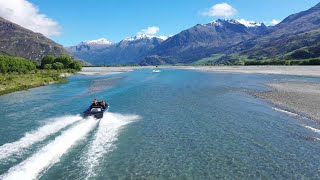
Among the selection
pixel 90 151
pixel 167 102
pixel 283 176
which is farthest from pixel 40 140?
pixel 167 102

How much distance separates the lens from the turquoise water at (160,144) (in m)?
27.7

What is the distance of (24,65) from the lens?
171m

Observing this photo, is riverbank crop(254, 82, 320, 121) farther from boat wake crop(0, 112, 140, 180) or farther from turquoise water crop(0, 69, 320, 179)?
boat wake crop(0, 112, 140, 180)

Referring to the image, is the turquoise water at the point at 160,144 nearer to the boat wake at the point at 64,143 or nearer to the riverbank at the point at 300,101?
the boat wake at the point at 64,143

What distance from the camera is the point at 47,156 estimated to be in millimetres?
30688

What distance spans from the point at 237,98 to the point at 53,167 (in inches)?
1998

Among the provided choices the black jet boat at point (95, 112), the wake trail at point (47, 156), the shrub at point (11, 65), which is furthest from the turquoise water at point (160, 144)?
the shrub at point (11, 65)

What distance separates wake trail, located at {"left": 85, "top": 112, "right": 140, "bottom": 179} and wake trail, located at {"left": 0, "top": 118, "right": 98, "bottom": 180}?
222cm

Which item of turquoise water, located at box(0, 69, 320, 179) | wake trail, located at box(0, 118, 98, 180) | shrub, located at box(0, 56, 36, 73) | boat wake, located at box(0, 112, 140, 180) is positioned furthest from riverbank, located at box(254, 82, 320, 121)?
shrub, located at box(0, 56, 36, 73)

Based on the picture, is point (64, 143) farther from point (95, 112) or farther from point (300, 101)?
point (300, 101)

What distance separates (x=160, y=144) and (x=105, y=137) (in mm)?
7509

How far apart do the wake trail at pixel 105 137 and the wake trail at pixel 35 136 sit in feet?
17.6

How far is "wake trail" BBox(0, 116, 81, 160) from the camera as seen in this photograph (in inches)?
1295

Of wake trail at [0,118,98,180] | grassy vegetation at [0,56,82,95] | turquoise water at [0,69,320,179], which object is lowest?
turquoise water at [0,69,320,179]
